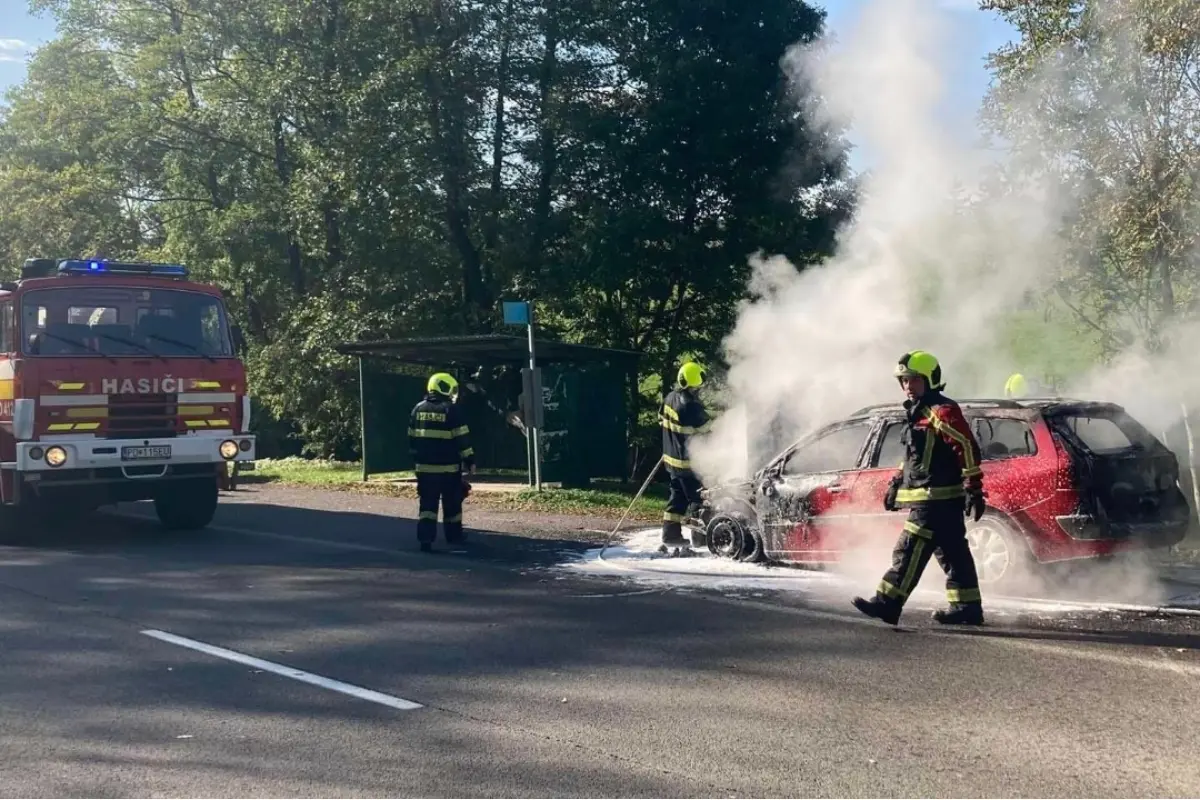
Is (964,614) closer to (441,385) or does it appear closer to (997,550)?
(997,550)

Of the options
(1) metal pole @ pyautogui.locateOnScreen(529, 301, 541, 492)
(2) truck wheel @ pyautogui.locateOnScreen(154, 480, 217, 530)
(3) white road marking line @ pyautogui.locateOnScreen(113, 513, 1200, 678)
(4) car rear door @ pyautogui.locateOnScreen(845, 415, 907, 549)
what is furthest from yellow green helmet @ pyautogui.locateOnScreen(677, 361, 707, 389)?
(2) truck wheel @ pyautogui.locateOnScreen(154, 480, 217, 530)

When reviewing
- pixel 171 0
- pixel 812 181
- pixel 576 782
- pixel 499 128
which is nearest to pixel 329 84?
pixel 499 128

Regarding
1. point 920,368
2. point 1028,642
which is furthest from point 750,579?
point 1028,642

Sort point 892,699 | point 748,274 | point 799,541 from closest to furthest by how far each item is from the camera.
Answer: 1. point 892,699
2. point 799,541
3. point 748,274

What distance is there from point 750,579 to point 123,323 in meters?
6.96

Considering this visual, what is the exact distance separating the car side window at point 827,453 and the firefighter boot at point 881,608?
2399mm

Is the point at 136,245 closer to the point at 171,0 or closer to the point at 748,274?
the point at 171,0

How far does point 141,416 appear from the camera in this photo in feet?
40.1

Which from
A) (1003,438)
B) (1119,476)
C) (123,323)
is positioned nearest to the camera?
(1119,476)

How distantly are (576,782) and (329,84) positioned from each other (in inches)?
806

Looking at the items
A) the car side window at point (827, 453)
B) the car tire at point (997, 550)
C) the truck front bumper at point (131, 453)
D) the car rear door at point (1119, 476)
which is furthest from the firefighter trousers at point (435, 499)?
the car rear door at point (1119, 476)

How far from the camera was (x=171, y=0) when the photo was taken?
28047 millimetres

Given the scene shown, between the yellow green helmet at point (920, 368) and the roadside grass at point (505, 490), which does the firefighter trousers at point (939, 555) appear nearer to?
the yellow green helmet at point (920, 368)

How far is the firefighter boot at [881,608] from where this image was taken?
7785 millimetres
